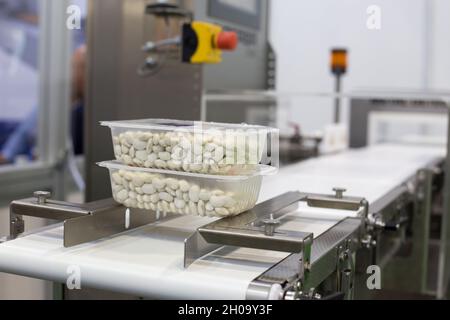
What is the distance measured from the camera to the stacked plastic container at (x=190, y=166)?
0.81m

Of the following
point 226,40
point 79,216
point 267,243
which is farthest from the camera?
point 226,40

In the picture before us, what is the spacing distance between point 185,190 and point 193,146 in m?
0.06

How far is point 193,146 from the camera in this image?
2.66 feet

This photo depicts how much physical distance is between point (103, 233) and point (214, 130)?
218 mm

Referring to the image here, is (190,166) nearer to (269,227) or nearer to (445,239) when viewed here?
(269,227)

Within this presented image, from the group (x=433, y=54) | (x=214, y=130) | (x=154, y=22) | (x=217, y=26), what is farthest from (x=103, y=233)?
(x=433, y=54)

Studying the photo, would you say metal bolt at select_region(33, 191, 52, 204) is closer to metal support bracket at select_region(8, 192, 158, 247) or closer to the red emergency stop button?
metal support bracket at select_region(8, 192, 158, 247)

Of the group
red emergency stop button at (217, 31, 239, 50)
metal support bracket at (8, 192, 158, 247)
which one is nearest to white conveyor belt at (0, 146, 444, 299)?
metal support bracket at (8, 192, 158, 247)

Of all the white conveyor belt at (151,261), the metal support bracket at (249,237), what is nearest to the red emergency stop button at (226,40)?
the white conveyor belt at (151,261)

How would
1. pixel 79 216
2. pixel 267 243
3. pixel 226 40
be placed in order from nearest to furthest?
pixel 267 243 < pixel 79 216 < pixel 226 40

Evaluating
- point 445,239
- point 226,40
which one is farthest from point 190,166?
point 445,239

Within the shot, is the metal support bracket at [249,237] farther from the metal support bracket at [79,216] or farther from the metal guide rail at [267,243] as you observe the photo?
the metal support bracket at [79,216]

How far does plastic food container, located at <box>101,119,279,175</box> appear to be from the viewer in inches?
31.6

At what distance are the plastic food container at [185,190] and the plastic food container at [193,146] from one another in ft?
0.04
